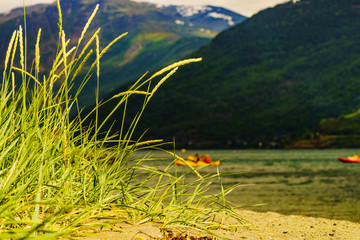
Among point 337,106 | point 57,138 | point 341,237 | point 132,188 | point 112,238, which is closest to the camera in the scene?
point 112,238

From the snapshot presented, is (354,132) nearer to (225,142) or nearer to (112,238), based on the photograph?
(225,142)

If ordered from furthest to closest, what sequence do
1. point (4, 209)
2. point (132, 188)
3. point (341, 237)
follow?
1. point (341, 237)
2. point (132, 188)
3. point (4, 209)

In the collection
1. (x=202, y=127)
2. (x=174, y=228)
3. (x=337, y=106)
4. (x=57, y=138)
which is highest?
(x=57, y=138)

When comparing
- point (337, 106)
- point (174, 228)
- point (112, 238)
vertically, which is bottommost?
point (337, 106)

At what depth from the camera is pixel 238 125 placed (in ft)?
639

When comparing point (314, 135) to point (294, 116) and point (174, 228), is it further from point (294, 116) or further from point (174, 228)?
point (174, 228)

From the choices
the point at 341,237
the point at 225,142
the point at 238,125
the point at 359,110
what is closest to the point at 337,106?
the point at 359,110

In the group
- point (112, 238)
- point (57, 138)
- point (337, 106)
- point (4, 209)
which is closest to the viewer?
point (4, 209)

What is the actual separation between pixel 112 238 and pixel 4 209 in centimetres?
92

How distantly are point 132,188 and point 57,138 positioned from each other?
3.09 feet

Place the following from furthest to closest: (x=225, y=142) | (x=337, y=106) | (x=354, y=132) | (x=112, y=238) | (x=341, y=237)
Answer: (x=337, y=106), (x=225, y=142), (x=354, y=132), (x=341, y=237), (x=112, y=238)

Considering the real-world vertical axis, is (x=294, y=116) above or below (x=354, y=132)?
below

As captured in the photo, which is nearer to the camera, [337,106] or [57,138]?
[57,138]

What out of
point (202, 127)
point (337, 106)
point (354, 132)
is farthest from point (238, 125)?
point (354, 132)
